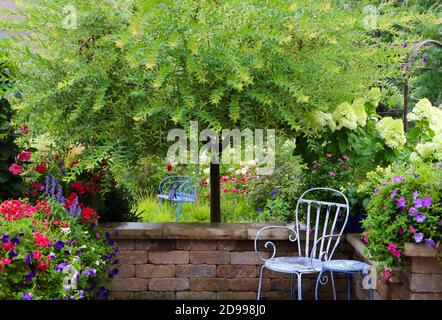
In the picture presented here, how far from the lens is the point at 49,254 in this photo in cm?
275

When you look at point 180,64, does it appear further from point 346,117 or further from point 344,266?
point 344,266

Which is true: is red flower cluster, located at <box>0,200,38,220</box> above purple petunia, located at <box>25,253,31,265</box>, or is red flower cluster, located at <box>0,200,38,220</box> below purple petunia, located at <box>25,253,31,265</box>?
above

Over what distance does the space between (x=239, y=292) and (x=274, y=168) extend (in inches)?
72.0

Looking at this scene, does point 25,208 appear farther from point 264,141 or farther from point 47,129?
point 264,141

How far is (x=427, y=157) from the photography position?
340cm

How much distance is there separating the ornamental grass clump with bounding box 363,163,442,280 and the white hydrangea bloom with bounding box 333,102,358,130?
74 centimetres

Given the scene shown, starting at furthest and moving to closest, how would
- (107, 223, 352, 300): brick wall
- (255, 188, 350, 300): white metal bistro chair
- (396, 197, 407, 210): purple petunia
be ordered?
(107, 223, 352, 300): brick wall
(255, 188, 350, 300): white metal bistro chair
(396, 197, 407, 210): purple petunia

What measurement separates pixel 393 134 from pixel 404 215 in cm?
117

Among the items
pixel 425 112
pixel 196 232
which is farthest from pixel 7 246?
pixel 425 112

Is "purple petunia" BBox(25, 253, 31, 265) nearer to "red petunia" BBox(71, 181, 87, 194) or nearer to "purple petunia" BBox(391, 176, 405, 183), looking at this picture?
"red petunia" BBox(71, 181, 87, 194)

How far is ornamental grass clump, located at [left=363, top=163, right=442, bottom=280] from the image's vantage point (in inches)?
106

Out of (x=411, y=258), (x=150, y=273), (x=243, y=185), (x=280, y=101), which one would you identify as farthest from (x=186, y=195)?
(x=411, y=258)

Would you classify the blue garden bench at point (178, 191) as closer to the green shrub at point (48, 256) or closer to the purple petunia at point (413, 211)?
the green shrub at point (48, 256)

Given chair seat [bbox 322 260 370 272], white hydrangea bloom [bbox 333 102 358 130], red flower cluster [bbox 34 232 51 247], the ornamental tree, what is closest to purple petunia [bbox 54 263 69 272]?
red flower cluster [bbox 34 232 51 247]
